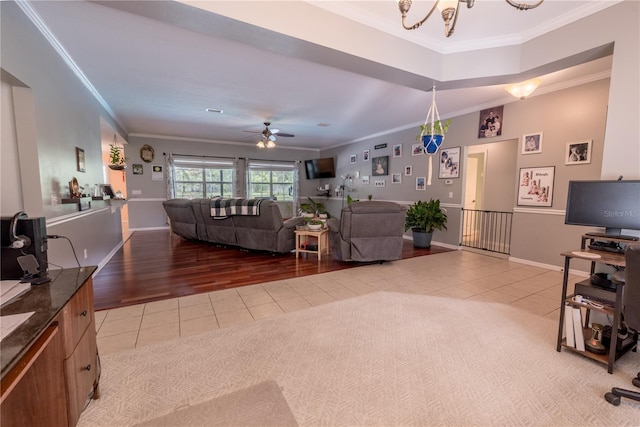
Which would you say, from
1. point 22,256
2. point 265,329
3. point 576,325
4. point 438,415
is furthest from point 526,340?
point 22,256

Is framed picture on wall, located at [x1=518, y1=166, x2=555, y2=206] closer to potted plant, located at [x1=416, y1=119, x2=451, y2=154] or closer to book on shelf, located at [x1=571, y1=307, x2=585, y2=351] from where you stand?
potted plant, located at [x1=416, y1=119, x2=451, y2=154]

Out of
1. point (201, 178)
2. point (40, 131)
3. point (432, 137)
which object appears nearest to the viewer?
point (40, 131)

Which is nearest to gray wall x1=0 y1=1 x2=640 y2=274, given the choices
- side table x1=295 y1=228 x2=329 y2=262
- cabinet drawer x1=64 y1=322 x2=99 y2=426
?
cabinet drawer x1=64 y1=322 x2=99 y2=426

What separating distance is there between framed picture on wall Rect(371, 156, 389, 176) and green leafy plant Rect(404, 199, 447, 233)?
1682 mm

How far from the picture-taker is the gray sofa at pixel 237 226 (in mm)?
4488

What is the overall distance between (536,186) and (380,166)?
11.6 ft

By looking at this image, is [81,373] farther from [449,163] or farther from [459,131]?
[459,131]

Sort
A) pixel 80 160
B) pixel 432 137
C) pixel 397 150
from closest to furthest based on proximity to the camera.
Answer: pixel 432 137 < pixel 80 160 < pixel 397 150

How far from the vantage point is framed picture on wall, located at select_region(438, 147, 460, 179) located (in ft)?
→ 17.3

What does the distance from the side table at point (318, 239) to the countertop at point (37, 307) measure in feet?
10.3

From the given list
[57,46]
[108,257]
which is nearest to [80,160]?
[57,46]

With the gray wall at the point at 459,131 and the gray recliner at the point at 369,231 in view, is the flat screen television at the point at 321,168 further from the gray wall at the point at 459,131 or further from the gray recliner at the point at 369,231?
the gray recliner at the point at 369,231

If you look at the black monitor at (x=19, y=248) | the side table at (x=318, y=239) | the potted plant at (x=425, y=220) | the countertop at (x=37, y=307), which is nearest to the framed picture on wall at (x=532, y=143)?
the potted plant at (x=425, y=220)

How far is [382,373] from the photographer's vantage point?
1705mm
